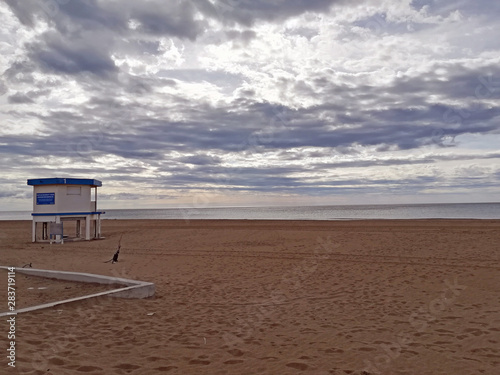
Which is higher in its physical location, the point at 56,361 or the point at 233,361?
the point at 56,361

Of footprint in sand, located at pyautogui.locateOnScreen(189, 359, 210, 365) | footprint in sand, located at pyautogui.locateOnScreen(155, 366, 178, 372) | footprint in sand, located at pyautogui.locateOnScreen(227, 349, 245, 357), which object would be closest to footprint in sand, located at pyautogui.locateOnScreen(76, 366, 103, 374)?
footprint in sand, located at pyautogui.locateOnScreen(155, 366, 178, 372)

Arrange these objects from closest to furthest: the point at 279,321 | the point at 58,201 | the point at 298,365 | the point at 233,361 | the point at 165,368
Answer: the point at 165,368 → the point at 298,365 → the point at 233,361 → the point at 279,321 → the point at 58,201

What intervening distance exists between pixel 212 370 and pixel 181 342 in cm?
113

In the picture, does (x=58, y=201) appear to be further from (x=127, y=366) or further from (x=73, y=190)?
(x=127, y=366)

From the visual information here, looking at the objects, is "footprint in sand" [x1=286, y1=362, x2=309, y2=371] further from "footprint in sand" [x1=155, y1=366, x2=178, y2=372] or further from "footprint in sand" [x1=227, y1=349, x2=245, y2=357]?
"footprint in sand" [x1=155, y1=366, x2=178, y2=372]

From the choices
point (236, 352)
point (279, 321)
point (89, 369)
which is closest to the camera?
point (89, 369)

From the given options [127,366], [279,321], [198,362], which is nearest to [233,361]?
[198,362]

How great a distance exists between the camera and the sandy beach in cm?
513

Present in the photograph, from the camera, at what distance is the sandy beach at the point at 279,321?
16.8 feet

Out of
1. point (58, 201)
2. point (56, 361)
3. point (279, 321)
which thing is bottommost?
point (279, 321)

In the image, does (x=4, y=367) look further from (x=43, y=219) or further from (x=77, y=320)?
(x=43, y=219)

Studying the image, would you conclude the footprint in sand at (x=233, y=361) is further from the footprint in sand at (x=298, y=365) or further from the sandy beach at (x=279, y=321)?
the footprint in sand at (x=298, y=365)

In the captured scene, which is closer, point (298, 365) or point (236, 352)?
point (298, 365)

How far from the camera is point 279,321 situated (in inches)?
283
